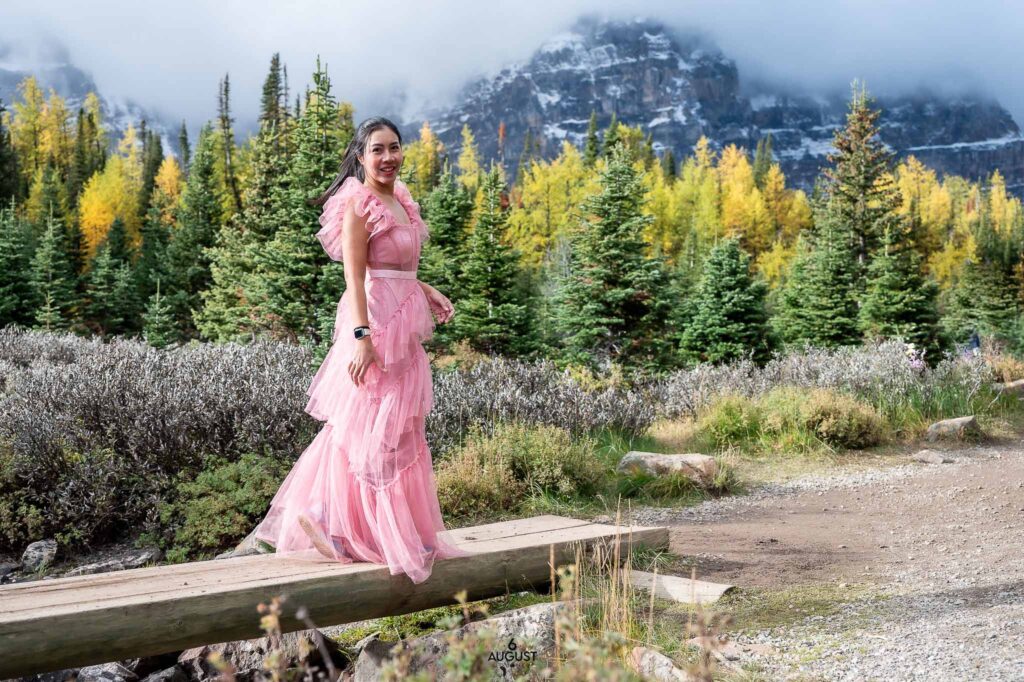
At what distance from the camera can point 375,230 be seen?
10.8ft

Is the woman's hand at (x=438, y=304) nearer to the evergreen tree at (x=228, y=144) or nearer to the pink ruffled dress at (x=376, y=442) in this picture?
the pink ruffled dress at (x=376, y=442)

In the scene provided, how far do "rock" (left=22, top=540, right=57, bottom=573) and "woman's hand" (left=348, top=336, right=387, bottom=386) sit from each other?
113 inches

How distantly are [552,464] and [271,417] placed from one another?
2080mm

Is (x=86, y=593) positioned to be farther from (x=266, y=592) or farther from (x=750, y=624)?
(x=750, y=624)

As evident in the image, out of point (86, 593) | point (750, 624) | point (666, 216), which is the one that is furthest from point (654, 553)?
point (666, 216)

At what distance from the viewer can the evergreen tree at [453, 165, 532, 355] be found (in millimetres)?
14414

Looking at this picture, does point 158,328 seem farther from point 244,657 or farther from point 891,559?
point 891,559

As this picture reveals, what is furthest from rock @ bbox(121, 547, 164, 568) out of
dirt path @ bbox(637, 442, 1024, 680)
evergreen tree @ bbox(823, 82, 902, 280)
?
evergreen tree @ bbox(823, 82, 902, 280)

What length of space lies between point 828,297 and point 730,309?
4.31 m

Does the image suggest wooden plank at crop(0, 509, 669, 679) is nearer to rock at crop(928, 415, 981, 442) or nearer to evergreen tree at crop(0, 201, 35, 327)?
rock at crop(928, 415, 981, 442)

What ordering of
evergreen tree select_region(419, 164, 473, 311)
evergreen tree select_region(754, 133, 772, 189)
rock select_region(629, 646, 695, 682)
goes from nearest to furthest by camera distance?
rock select_region(629, 646, 695, 682) < evergreen tree select_region(419, 164, 473, 311) < evergreen tree select_region(754, 133, 772, 189)

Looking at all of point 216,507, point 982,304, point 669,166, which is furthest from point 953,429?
point 669,166

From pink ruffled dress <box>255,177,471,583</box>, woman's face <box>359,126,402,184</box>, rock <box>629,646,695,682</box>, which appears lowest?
rock <box>629,646,695,682</box>

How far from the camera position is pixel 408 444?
10.9 ft
